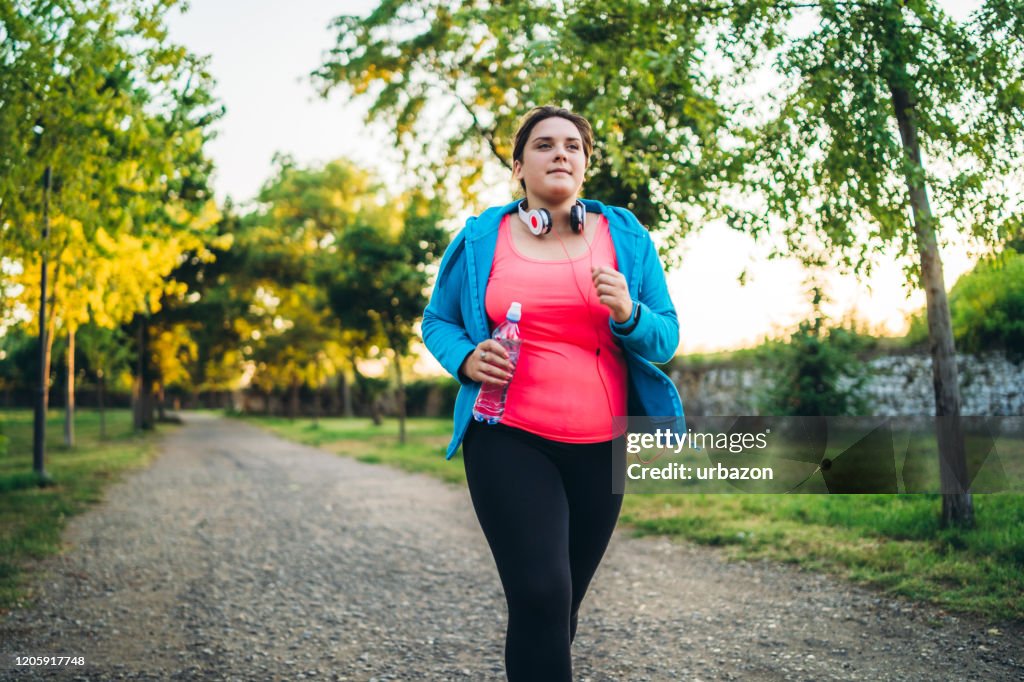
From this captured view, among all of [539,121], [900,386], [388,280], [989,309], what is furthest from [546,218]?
[388,280]

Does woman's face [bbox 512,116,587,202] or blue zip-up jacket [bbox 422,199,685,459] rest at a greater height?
woman's face [bbox 512,116,587,202]

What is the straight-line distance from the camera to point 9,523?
7793mm

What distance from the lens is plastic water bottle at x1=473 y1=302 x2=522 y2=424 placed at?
224cm

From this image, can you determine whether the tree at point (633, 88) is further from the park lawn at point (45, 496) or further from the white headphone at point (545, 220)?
the park lawn at point (45, 496)

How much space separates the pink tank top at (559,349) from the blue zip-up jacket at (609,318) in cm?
7

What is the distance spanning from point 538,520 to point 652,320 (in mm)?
672

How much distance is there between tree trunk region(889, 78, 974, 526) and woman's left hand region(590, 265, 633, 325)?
4310mm

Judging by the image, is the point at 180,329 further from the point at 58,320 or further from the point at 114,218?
the point at 114,218

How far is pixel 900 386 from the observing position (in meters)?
10.0

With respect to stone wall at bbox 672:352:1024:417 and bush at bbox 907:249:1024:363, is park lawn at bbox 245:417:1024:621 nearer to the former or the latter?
stone wall at bbox 672:352:1024:417

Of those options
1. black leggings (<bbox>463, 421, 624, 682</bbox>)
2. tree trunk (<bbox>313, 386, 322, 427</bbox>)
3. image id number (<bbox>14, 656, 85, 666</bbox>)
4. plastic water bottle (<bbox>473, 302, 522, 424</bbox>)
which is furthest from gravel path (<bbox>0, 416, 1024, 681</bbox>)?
tree trunk (<bbox>313, 386, 322, 427</bbox>)

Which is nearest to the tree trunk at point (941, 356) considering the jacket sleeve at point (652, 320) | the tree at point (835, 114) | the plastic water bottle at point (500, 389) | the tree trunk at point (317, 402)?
the tree at point (835, 114)

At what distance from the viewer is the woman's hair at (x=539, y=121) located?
2.48m
